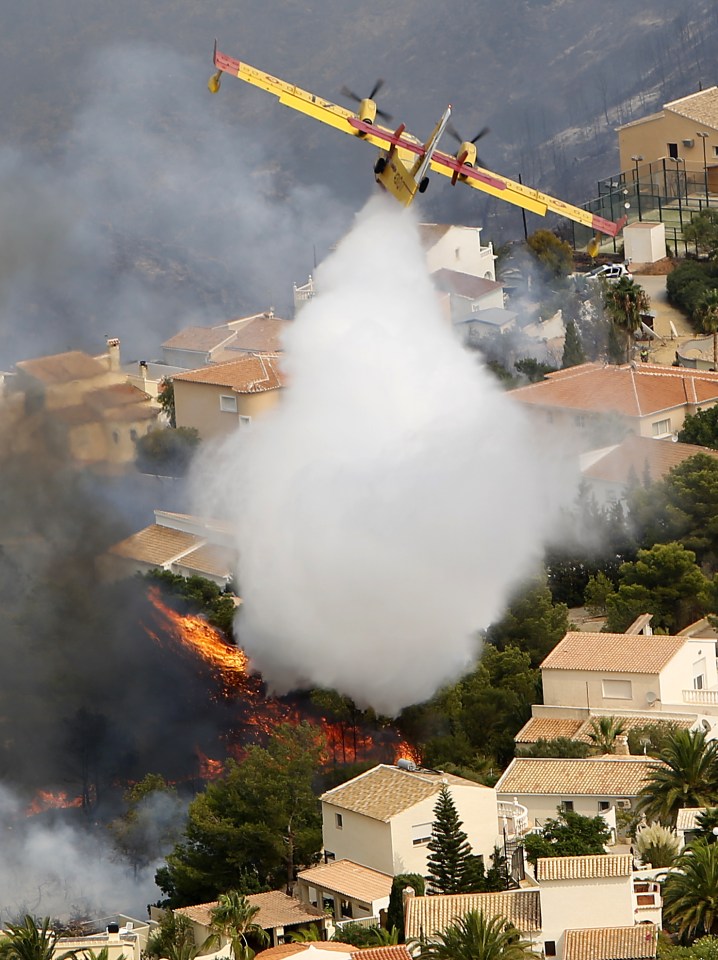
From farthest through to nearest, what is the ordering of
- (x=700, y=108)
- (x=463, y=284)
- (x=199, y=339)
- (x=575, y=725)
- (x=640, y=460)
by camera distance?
(x=700, y=108) → (x=463, y=284) → (x=199, y=339) → (x=640, y=460) → (x=575, y=725)

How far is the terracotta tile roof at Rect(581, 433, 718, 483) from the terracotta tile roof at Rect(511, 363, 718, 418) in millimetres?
3270

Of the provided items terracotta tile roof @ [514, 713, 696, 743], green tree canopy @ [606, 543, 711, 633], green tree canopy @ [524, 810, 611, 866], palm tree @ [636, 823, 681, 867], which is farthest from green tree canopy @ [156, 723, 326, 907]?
green tree canopy @ [606, 543, 711, 633]

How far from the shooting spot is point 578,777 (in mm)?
46812

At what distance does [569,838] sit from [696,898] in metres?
4.20

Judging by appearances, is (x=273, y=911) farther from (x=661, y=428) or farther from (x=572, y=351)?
(x=572, y=351)

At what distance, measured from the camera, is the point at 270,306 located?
10169 centimetres

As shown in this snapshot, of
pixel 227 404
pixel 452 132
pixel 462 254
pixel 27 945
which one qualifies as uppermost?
pixel 462 254

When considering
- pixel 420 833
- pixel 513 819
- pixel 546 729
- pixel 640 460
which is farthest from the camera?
pixel 640 460

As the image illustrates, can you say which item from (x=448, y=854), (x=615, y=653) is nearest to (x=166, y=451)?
(x=615, y=653)

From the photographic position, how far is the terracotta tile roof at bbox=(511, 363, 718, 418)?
234 ft

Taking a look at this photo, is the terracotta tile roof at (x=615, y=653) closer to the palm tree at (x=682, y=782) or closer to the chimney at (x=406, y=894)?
the palm tree at (x=682, y=782)

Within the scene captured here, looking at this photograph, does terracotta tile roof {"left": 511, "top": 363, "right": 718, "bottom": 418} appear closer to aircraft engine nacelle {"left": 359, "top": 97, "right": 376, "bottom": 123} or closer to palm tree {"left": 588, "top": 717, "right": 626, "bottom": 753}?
aircraft engine nacelle {"left": 359, "top": 97, "right": 376, "bottom": 123}

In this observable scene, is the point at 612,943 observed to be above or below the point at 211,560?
below

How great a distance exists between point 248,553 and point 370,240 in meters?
8.04
